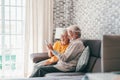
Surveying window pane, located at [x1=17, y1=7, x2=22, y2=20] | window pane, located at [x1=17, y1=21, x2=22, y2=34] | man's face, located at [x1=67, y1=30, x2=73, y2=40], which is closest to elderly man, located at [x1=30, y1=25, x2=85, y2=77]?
man's face, located at [x1=67, y1=30, x2=73, y2=40]

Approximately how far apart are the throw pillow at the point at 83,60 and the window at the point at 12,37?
2.16 meters

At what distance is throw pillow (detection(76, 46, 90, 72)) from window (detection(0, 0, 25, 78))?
85.0 inches

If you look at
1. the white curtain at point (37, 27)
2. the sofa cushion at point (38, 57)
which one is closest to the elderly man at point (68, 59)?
the sofa cushion at point (38, 57)

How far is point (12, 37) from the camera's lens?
530 cm

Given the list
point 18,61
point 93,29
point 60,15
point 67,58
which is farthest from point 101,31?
point 18,61

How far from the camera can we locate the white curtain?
506cm

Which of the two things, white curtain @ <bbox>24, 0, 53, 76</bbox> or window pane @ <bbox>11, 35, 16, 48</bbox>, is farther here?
window pane @ <bbox>11, 35, 16, 48</bbox>

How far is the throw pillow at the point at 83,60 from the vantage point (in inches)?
135

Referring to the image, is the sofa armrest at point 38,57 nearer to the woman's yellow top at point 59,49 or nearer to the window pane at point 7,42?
the woman's yellow top at point 59,49

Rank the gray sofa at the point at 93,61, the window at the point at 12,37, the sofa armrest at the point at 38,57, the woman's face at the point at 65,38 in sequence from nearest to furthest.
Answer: the gray sofa at the point at 93,61 → the woman's face at the point at 65,38 → the sofa armrest at the point at 38,57 → the window at the point at 12,37

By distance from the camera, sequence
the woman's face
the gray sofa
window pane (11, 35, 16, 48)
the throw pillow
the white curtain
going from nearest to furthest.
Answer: the gray sofa < the throw pillow < the woman's face < the white curtain < window pane (11, 35, 16, 48)

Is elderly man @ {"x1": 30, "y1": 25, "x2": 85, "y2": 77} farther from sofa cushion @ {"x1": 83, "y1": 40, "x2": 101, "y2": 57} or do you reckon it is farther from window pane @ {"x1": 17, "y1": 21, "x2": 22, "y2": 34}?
window pane @ {"x1": 17, "y1": 21, "x2": 22, "y2": 34}

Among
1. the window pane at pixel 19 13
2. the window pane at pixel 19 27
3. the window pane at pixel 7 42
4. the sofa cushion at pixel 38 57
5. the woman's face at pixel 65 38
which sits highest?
the window pane at pixel 19 13

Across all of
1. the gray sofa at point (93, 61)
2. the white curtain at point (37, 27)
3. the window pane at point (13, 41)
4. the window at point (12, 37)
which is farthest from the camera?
the window pane at point (13, 41)
